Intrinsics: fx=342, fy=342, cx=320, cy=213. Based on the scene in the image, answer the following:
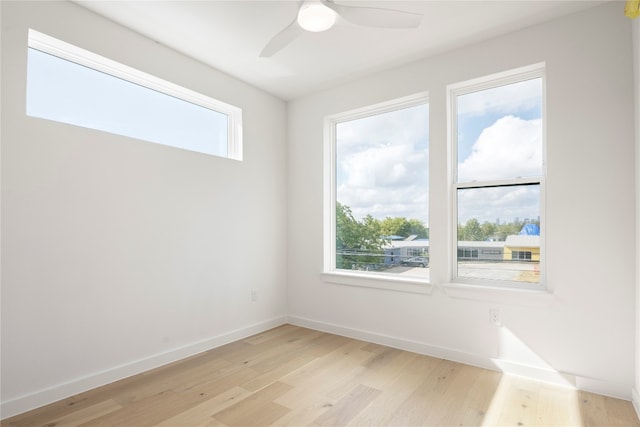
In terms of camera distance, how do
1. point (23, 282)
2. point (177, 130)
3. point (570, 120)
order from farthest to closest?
point (177, 130) → point (570, 120) → point (23, 282)

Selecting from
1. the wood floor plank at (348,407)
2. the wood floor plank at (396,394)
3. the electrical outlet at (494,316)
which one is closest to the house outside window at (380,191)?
the electrical outlet at (494,316)

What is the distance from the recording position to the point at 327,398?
221 cm

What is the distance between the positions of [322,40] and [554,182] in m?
A: 2.00

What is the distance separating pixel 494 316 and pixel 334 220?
1.80 m

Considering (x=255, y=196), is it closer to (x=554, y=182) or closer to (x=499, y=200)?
(x=499, y=200)

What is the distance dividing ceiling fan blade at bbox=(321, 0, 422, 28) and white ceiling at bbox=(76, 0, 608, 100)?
0.42 meters

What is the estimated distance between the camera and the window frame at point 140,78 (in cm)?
223

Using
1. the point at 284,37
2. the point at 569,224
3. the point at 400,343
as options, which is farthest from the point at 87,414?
the point at 569,224

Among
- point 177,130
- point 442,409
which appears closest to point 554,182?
point 442,409

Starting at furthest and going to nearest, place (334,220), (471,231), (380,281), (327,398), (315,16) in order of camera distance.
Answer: (334,220) < (380,281) < (471,231) < (327,398) < (315,16)

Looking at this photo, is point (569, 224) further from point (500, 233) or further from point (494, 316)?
point (494, 316)

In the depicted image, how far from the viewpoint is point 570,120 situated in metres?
2.36

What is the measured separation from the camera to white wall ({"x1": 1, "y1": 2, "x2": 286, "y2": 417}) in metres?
2.03

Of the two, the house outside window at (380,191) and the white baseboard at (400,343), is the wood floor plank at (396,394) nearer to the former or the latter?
the white baseboard at (400,343)
